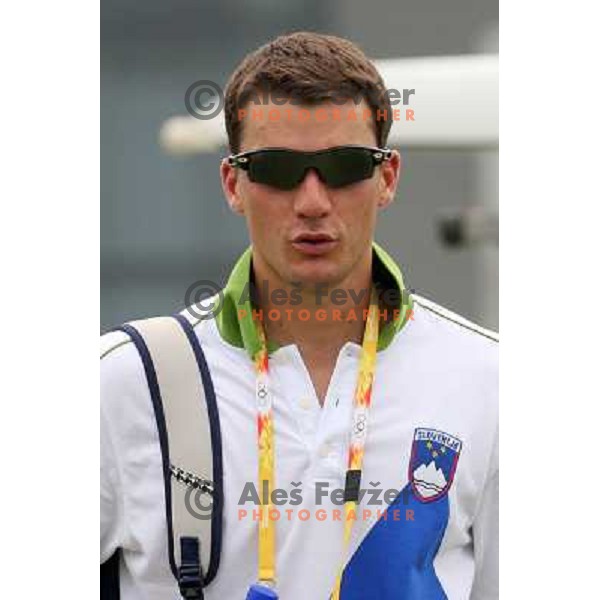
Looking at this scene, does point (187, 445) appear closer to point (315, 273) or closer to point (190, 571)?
point (190, 571)

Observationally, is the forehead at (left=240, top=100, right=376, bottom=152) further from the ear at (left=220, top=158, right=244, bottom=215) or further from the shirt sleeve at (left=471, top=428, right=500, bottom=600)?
the shirt sleeve at (left=471, top=428, right=500, bottom=600)

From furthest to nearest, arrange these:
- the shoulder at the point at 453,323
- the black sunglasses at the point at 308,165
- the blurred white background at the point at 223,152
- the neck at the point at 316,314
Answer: the blurred white background at the point at 223,152 → the shoulder at the point at 453,323 → the neck at the point at 316,314 → the black sunglasses at the point at 308,165

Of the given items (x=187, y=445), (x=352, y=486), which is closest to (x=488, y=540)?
(x=352, y=486)

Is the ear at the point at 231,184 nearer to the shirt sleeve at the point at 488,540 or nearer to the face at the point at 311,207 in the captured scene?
the face at the point at 311,207

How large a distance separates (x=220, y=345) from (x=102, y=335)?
0.20 m

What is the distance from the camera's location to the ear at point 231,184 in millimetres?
2324

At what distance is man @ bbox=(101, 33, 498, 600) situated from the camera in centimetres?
226

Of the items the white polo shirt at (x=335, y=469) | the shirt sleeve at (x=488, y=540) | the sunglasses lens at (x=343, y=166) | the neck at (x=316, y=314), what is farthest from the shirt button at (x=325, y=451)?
the sunglasses lens at (x=343, y=166)

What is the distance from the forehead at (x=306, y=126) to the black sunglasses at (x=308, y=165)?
0.01 meters

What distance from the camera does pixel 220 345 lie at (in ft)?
7.80

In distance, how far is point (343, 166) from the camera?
224 cm

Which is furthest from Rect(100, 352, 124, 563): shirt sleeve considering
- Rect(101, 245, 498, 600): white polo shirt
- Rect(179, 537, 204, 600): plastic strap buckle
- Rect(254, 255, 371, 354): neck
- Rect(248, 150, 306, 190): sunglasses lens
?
Rect(248, 150, 306, 190): sunglasses lens

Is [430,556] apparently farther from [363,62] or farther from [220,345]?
[363,62]

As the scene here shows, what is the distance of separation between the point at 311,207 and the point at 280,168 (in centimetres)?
7
